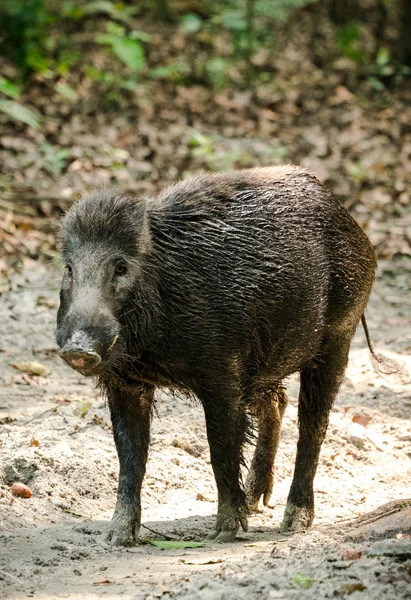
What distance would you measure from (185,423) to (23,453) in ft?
4.70

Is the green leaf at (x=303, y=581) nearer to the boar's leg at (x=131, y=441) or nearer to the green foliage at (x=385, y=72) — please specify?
the boar's leg at (x=131, y=441)

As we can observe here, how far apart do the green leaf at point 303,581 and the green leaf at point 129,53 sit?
11602 millimetres

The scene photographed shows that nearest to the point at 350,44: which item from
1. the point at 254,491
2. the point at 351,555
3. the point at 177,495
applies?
the point at 254,491

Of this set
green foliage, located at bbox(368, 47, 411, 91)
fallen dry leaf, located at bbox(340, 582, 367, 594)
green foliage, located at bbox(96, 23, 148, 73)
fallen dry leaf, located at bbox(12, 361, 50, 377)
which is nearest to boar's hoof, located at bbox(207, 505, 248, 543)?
fallen dry leaf, located at bbox(340, 582, 367, 594)

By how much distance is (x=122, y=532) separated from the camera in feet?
17.0

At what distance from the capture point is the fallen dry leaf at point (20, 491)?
5520 mm

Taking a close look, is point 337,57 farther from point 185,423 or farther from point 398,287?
point 185,423

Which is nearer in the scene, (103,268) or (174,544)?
(103,268)

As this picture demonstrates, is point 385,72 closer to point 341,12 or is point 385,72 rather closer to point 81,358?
point 341,12

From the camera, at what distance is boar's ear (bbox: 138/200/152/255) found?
5.14 m

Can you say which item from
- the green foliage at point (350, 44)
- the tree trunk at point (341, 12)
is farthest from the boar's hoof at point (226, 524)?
the tree trunk at point (341, 12)

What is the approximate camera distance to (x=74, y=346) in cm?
448

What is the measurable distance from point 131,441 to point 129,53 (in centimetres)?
1013

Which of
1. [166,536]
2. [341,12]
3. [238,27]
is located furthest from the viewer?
[341,12]
